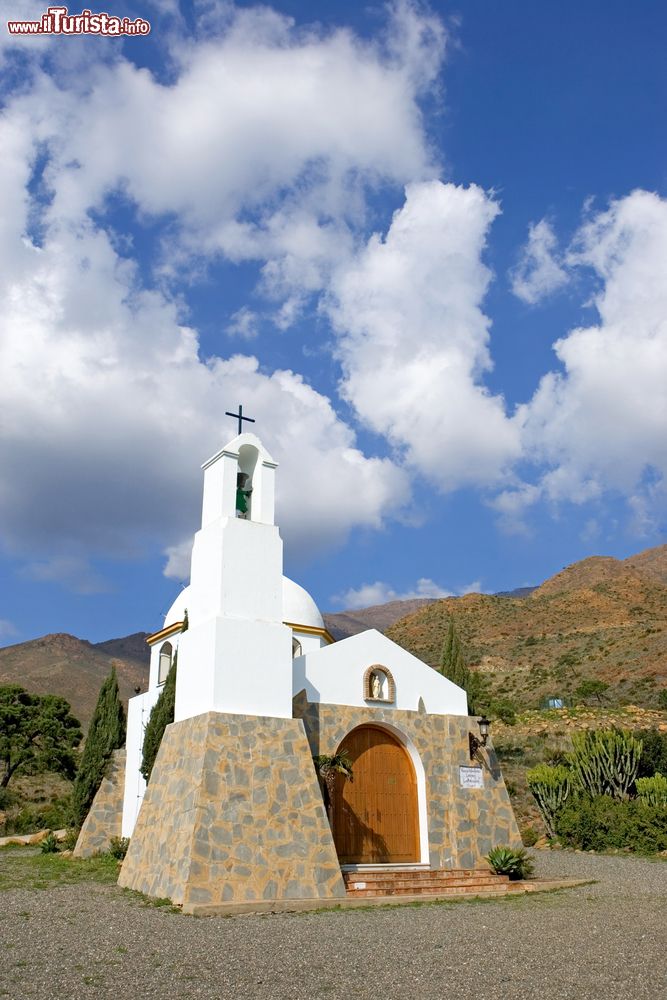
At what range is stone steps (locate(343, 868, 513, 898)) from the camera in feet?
40.0

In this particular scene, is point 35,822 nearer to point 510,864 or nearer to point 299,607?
point 299,607

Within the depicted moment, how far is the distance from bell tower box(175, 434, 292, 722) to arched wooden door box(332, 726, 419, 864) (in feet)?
8.66

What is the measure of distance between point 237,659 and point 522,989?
731 centimetres

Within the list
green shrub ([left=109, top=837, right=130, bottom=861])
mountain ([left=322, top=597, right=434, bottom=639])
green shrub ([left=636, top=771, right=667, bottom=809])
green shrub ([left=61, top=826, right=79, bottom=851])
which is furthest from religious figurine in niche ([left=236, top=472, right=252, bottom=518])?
mountain ([left=322, top=597, right=434, bottom=639])

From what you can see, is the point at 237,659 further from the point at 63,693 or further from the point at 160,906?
the point at 63,693

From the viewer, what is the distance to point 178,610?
19.1 metres

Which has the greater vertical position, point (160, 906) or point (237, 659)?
point (237, 659)

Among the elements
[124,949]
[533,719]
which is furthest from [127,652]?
[124,949]

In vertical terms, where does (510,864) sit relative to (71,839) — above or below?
below

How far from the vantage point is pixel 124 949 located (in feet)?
25.6

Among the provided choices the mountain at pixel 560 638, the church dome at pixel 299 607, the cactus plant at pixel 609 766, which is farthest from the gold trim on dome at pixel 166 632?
the mountain at pixel 560 638

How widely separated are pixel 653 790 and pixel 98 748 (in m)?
13.8

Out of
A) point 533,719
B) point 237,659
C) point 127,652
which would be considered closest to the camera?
point 237,659

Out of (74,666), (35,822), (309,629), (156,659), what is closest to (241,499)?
(309,629)
